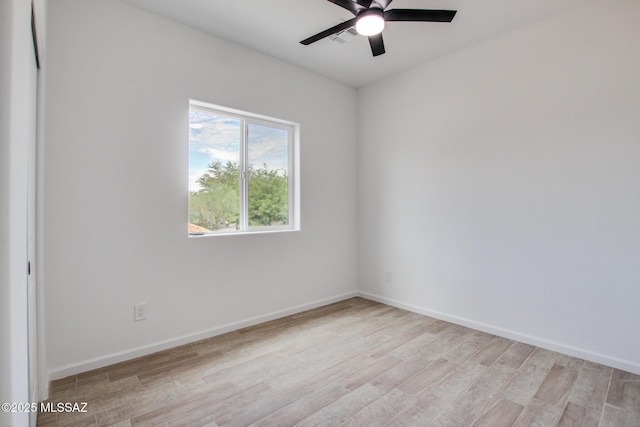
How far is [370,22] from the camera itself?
2.10 metres

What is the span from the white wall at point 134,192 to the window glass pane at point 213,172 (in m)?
0.18

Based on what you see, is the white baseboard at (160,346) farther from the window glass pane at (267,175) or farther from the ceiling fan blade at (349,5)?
the ceiling fan blade at (349,5)

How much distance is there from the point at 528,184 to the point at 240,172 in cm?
269

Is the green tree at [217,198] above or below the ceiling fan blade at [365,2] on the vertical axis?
below

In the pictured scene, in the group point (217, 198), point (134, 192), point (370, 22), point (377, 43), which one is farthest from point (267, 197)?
point (370, 22)

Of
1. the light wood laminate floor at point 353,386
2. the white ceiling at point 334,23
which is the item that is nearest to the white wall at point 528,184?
the white ceiling at point 334,23

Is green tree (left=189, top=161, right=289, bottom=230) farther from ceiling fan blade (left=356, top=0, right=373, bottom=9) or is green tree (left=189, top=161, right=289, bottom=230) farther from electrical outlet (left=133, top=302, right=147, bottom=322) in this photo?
ceiling fan blade (left=356, top=0, right=373, bottom=9)

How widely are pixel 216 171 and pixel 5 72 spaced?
2.35 metres

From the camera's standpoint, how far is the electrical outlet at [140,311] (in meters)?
2.48

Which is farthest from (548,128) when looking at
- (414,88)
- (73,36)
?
(73,36)

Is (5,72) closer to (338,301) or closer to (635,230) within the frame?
(635,230)

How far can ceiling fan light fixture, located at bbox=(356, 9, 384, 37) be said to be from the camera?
2.04 m

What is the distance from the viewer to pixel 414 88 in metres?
3.61

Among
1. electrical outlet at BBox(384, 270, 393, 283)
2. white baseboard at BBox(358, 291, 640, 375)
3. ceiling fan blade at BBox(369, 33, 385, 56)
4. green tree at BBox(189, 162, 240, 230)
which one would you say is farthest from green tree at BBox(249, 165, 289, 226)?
white baseboard at BBox(358, 291, 640, 375)
